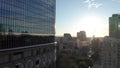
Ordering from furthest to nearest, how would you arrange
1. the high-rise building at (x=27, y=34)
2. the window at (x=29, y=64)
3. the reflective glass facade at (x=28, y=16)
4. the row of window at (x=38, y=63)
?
the window at (x=29, y=64), the row of window at (x=38, y=63), the reflective glass facade at (x=28, y=16), the high-rise building at (x=27, y=34)

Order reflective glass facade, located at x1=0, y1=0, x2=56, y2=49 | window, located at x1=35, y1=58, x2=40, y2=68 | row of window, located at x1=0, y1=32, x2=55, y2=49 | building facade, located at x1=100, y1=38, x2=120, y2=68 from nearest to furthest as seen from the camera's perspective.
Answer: row of window, located at x1=0, y1=32, x2=55, y2=49 < reflective glass facade, located at x1=0, y1=0, x2=56, y2=49 < window, located at x1=35, y1=58, x2=40, y2=68 < building facade, located at x1=100, y1=38, x2=120, y2=68

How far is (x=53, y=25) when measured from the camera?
2667 inches

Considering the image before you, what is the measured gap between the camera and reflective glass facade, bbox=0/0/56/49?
113ft

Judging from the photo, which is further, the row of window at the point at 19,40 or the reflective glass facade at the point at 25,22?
the reflective glass facade at the point at 25,22

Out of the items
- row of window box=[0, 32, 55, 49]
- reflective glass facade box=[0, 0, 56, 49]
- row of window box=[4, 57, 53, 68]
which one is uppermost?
reflective glass facade box=[0, 0, 56, 49]

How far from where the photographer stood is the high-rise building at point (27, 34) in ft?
112

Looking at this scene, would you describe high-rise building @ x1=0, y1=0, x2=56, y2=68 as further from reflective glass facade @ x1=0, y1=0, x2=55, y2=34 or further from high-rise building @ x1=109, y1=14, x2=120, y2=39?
high-rise building @ x1=109, y1=14, x2=120, y2=39

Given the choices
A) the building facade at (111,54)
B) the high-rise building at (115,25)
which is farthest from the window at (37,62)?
the high-rise building at (115,25)

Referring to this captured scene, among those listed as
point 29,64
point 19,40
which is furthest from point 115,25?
point 19,40

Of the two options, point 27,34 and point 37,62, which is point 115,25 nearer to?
point 37,62

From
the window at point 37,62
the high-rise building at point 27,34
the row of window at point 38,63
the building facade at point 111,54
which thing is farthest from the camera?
the building facade at point 111,54

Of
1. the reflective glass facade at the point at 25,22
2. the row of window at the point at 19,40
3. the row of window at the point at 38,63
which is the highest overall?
the reflective glass facade at the point at 25,22

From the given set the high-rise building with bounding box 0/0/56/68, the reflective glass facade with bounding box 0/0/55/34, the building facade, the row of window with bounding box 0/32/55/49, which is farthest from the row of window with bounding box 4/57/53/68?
the building facade

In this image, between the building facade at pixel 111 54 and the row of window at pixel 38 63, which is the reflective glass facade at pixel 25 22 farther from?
the building facade at pixel 111 54
